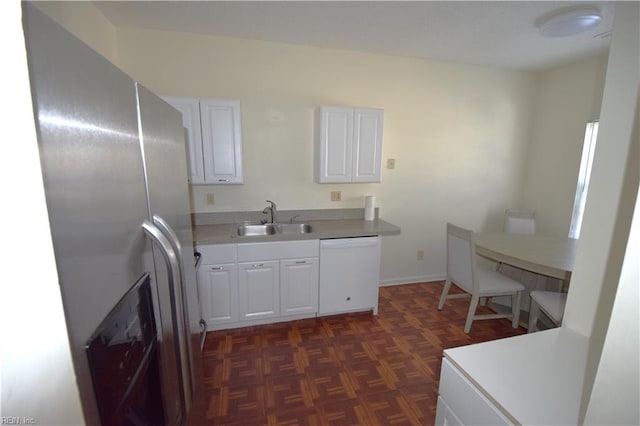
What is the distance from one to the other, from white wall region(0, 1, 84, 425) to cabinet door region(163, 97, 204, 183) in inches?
83.8

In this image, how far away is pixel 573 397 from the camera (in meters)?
0.83

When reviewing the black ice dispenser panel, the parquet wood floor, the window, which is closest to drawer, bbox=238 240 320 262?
the parquet wood floor

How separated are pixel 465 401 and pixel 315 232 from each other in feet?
5.54

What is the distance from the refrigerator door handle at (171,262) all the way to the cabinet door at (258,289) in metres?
1.50

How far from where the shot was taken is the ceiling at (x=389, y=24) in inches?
78.1

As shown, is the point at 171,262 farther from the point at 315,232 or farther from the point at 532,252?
the point at 532,252

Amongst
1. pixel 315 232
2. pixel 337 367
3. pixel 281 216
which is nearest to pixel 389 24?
pixel 315 232

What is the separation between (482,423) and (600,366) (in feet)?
1.72

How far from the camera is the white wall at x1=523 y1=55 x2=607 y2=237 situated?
2.94 meters

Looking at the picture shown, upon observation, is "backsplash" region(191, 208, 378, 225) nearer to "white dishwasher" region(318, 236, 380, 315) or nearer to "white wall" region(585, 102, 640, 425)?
"white dishwasher" region(318, 236, 380, 315)

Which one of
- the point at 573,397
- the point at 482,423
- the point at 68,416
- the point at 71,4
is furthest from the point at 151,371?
the point at 71,4

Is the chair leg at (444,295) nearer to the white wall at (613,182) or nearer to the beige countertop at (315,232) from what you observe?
the beige countertop at (315,232)

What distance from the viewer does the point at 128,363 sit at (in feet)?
1.98

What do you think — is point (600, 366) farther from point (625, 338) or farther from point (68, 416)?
point (68, 416)
